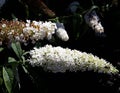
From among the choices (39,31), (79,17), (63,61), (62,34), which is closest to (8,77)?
(63,61)

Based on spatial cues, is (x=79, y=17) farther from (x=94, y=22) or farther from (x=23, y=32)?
(x=23, y=32)

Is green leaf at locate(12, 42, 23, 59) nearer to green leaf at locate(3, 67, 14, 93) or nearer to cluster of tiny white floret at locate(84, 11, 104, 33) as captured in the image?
green leaf at locate(3, 67, 14, 93)

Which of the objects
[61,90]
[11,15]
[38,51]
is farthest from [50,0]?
[38,51]

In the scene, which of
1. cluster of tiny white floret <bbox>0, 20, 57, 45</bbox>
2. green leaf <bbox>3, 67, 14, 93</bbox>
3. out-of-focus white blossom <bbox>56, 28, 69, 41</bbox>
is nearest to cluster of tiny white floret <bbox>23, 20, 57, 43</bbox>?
cluster of tiny white floret <bbox>0, 20, 57, 45</bbox>

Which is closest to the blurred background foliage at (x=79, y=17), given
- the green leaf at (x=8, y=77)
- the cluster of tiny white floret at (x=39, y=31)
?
the cluster of tiny white floret at (x=39, y=31)

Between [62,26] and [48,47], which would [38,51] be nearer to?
[48,47]

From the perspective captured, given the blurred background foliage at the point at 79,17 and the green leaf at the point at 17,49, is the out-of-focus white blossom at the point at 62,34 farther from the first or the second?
the green leaf at the point at 17,49
